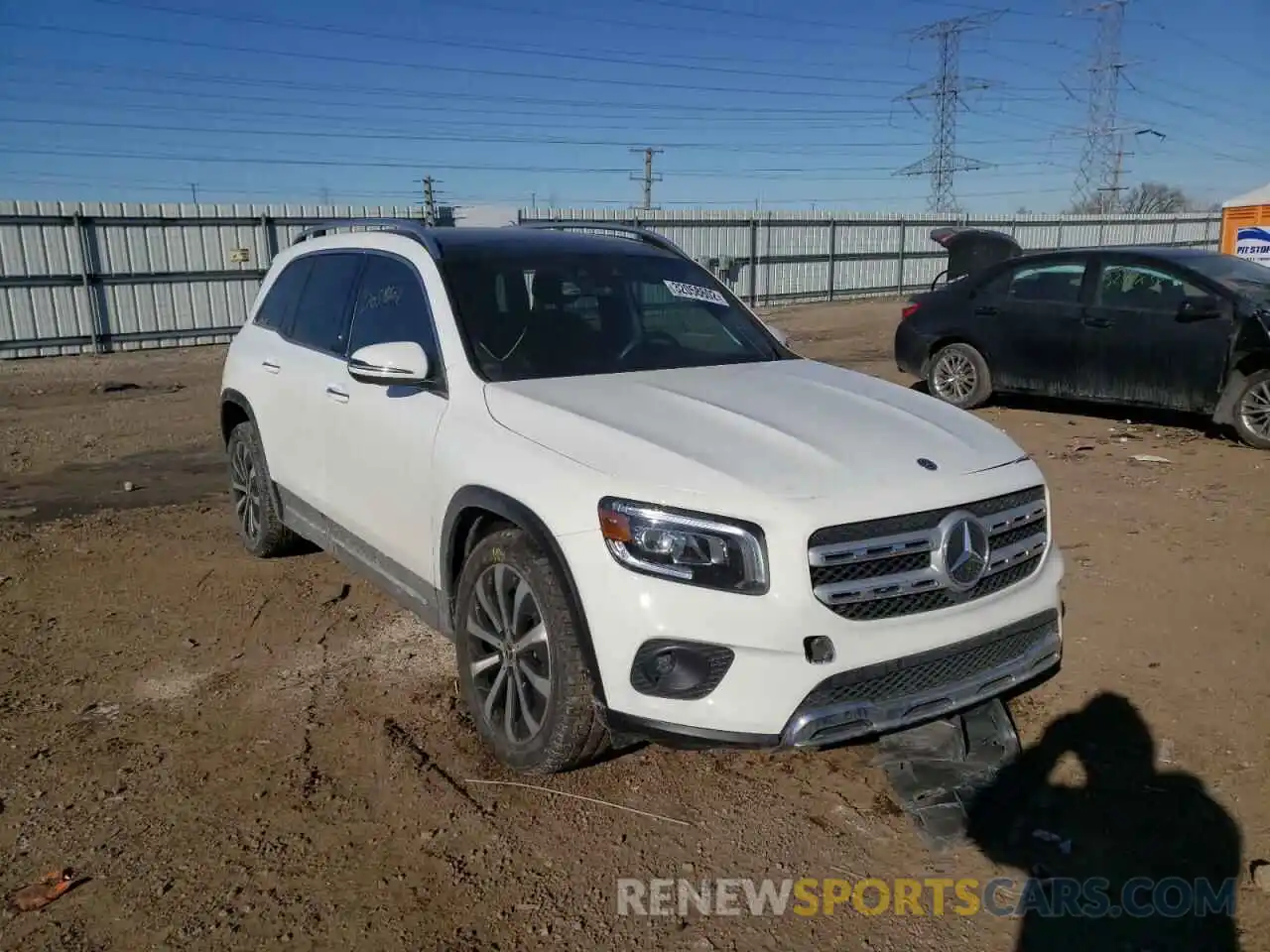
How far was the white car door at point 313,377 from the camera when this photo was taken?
14.7 ft

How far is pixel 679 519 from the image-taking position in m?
2.78

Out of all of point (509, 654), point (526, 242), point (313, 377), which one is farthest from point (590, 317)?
point (509, 654)

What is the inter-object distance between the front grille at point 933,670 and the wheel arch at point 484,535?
0.64m

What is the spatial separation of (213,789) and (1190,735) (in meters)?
3.36

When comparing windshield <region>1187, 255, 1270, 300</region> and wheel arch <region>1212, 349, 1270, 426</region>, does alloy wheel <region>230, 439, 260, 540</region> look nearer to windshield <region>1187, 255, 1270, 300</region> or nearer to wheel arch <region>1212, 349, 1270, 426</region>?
wheel arch <region>1212, 349, 1270, 426</region>

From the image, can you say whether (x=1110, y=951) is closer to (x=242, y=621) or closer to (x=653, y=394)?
(x=653, y=394)

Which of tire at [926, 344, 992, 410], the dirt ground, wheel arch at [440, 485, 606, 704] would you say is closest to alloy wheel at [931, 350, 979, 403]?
tire at [926, 344, 992, 410]

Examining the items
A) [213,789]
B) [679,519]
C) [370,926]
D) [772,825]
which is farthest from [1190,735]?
A: [213,789]

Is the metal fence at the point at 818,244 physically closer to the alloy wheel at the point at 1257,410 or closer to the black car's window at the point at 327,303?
the alloy wheel at the point at 1257,410

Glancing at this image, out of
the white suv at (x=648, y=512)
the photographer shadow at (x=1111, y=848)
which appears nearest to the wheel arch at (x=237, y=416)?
the white suv at (x=648, y=512)

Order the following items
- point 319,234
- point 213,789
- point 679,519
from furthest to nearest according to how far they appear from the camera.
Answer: point 319,234, point 213,789, point 679,519

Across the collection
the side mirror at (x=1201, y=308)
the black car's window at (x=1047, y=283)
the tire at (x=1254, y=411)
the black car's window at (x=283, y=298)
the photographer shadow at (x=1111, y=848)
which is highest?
the black car's window at (x=283, y=298)

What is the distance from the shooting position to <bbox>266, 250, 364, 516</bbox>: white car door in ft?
14.7

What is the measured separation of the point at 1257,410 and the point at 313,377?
7.06 meters
